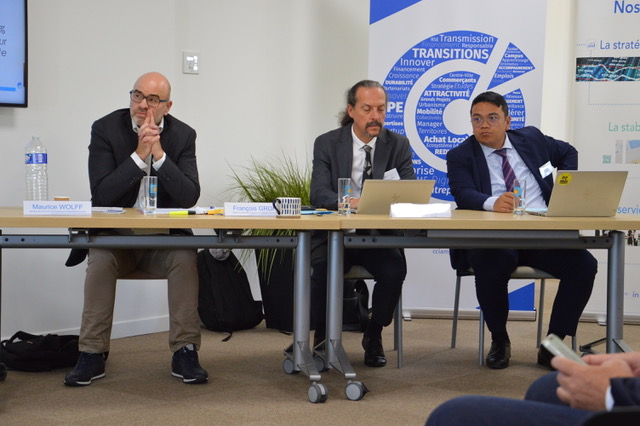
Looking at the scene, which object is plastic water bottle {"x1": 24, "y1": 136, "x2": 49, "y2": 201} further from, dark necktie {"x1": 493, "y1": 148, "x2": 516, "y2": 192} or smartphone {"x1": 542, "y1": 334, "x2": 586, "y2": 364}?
smartphone {"x1": 542, "y1": 334, "x2": 586, "y2": 364}

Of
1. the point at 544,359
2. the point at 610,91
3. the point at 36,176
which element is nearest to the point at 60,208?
the point at 36,176

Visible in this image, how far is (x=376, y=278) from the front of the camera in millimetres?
3568

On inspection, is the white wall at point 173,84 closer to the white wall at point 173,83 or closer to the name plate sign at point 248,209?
the white wall at point 173,83

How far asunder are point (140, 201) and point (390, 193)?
1048mm

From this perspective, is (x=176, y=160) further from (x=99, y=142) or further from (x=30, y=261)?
(x=30, y=261)

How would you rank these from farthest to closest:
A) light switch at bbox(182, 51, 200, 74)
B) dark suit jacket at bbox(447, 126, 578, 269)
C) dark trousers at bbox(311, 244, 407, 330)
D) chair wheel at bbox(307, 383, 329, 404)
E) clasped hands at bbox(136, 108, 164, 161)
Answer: light switch at bbox(182, 51, 200, 74) → dark suit jacket at bbox(447, 126, 578, 269) → dark trousers at bbox(311, 244, 407, 330) → clasped hands at bbox(136, 108, 164, 161) → chair wheel at bbox(307, 383, 329, 404)

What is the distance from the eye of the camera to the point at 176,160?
3732 mm

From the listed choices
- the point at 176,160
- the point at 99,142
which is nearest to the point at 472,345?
the point at 176,160

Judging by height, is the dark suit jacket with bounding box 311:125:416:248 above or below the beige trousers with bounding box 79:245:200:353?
above

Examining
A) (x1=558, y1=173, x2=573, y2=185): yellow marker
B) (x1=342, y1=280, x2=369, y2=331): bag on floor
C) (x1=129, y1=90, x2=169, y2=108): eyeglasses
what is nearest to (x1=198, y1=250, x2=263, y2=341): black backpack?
(x1=342, y1=280, x2=369, y2=331): bag on floor

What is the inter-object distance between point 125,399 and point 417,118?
8.41 ft

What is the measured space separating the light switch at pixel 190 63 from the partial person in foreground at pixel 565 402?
12.0 ft

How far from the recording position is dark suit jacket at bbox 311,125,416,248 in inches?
152

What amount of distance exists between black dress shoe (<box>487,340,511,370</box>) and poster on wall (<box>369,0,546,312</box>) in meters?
1.18
